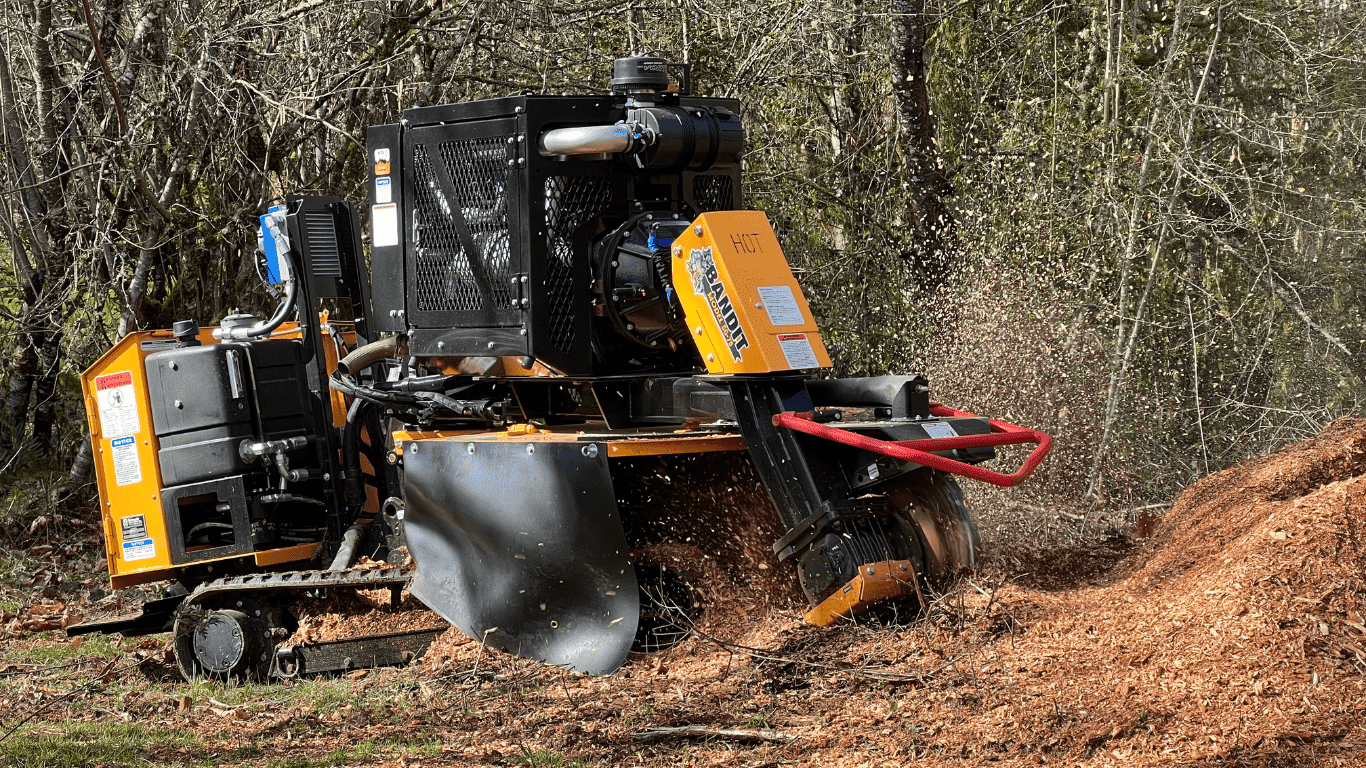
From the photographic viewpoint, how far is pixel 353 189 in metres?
9.53

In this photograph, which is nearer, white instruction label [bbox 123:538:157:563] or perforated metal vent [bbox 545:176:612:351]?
perforated metal vent [bbox 545:176:612:351]

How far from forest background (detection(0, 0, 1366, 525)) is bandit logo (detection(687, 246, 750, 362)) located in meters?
3.20

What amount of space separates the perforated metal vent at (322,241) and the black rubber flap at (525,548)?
1383mm

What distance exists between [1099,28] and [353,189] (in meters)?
4.87

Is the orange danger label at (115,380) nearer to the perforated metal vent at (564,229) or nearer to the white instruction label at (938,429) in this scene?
the perforated metal vent at (564,229)

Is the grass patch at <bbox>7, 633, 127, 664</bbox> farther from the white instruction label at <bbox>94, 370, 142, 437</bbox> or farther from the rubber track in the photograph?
the white instruction label at <bbox>94, 370, 142, 437</bbox>

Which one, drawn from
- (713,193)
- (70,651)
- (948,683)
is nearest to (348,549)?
(70,651)

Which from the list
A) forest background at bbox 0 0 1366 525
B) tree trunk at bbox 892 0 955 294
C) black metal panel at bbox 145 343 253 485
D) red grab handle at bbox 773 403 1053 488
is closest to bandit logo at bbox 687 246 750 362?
red grab handle at bbox 773 403 1053 488

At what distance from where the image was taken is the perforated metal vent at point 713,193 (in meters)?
5.85

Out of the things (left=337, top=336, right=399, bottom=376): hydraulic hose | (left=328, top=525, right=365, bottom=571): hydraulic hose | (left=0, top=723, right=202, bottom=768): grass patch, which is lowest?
(left=0, top=723, right=202, bottom=768): grass patch

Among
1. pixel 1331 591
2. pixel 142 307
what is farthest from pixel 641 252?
pixel 142 307

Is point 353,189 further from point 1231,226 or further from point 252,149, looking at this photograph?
point 1231,226

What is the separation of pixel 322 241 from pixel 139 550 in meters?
1.63

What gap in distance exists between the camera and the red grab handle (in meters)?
4.68
